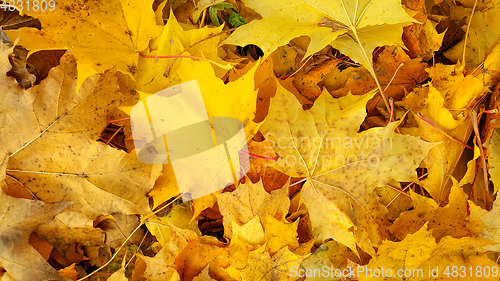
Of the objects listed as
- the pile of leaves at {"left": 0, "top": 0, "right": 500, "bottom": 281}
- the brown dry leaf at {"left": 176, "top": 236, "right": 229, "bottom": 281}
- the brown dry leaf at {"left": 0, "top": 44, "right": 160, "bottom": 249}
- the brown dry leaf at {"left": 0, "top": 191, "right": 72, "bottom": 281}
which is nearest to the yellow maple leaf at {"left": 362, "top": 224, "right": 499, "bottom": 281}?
the pile of leaves at {"left": 0, "top": 0, "right": 500, "bottom": 281}

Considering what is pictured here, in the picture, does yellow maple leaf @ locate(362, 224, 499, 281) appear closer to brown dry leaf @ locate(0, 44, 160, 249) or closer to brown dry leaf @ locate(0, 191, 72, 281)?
brown dry leaf @ locate(0, 44, 160, 249)

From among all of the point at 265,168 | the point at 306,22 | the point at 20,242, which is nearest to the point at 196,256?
the point at 265,168

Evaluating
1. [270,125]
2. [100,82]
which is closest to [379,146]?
[270,125]

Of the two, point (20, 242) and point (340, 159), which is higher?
point (340, 159)

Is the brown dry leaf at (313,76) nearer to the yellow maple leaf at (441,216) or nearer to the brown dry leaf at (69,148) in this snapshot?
the yellow maple leaf at (441,216)

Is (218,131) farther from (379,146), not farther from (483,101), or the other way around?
(483,101)

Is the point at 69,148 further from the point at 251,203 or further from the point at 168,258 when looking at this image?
the point at 251,203

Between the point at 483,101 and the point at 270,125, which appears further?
the point at 483,101
